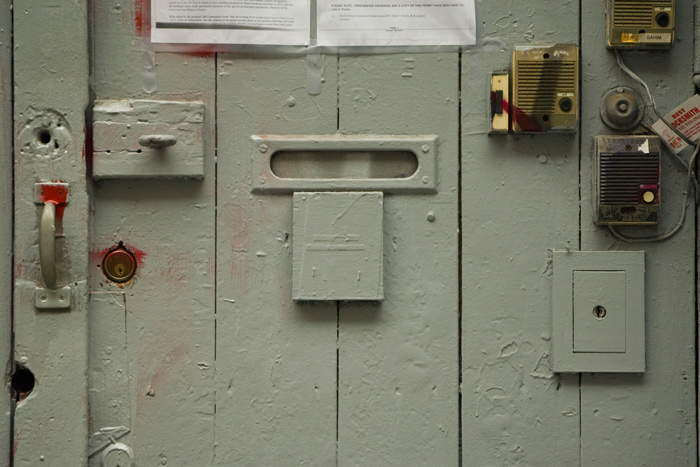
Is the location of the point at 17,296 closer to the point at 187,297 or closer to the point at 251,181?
the point at 187,297

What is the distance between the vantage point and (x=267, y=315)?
Answer: 3.86ft

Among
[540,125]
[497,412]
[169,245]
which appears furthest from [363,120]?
[497,412]

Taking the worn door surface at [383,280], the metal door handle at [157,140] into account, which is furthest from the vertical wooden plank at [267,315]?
the metal door handle at [157,140]

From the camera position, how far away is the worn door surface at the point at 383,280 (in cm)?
117

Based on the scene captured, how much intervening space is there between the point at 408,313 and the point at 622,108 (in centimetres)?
55

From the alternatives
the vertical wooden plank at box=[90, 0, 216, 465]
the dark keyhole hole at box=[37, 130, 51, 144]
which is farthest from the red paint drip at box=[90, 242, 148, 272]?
Result: the dark keyhole hole at box=[37, 130, 51, 144]

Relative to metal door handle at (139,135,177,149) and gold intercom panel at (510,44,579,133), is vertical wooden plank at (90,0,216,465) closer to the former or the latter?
metal door handle at (139,135,177,149)

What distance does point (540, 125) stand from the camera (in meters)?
1.15

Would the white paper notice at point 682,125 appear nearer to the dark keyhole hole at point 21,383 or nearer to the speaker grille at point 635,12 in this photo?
the speaker grille at point 635,12

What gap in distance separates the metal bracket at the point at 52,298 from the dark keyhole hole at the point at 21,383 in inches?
5.0

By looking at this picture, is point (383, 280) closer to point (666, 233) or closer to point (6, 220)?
point (666, 233)

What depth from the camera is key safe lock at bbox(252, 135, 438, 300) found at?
1150 millimetres

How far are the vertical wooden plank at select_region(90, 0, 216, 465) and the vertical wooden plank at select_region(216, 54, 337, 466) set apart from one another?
30mm

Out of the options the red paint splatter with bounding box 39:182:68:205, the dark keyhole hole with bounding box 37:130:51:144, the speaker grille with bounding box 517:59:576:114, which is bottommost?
the red paint splatter with bounding box 39:182:68:205
